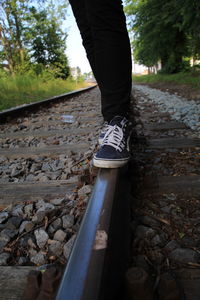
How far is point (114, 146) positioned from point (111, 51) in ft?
1.64

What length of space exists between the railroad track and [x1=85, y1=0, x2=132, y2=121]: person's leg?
388mm

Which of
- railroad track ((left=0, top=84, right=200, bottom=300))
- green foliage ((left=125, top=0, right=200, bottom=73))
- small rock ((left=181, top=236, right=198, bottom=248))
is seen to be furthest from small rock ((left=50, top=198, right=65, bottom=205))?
green foliage ((left=125, top=0, right=200, bottom=73))

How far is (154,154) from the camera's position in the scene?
1761 millimetres

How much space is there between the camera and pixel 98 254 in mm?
569

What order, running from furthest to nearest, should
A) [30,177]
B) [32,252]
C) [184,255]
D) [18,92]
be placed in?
[18,92] < [30,177] < [32,252] < [184,255]

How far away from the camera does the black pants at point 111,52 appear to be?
1.27 meters

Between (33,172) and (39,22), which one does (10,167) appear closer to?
(33,172)

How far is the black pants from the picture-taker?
1.27 meters

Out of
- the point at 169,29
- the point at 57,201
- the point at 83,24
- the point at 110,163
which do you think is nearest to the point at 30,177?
the point at 57,201

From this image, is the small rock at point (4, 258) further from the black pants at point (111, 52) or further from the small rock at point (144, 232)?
the black pants at point (111, 52)

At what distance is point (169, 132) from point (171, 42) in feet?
40.2

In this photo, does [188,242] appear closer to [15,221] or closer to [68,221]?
[68,221]

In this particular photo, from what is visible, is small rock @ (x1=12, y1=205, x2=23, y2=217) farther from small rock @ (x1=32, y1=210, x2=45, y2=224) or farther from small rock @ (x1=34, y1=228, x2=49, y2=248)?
small rock @ (x1=34, y1=228, x2=49, y2=248)

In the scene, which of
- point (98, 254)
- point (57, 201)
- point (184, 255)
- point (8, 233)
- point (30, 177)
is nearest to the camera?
point (98, 254)
